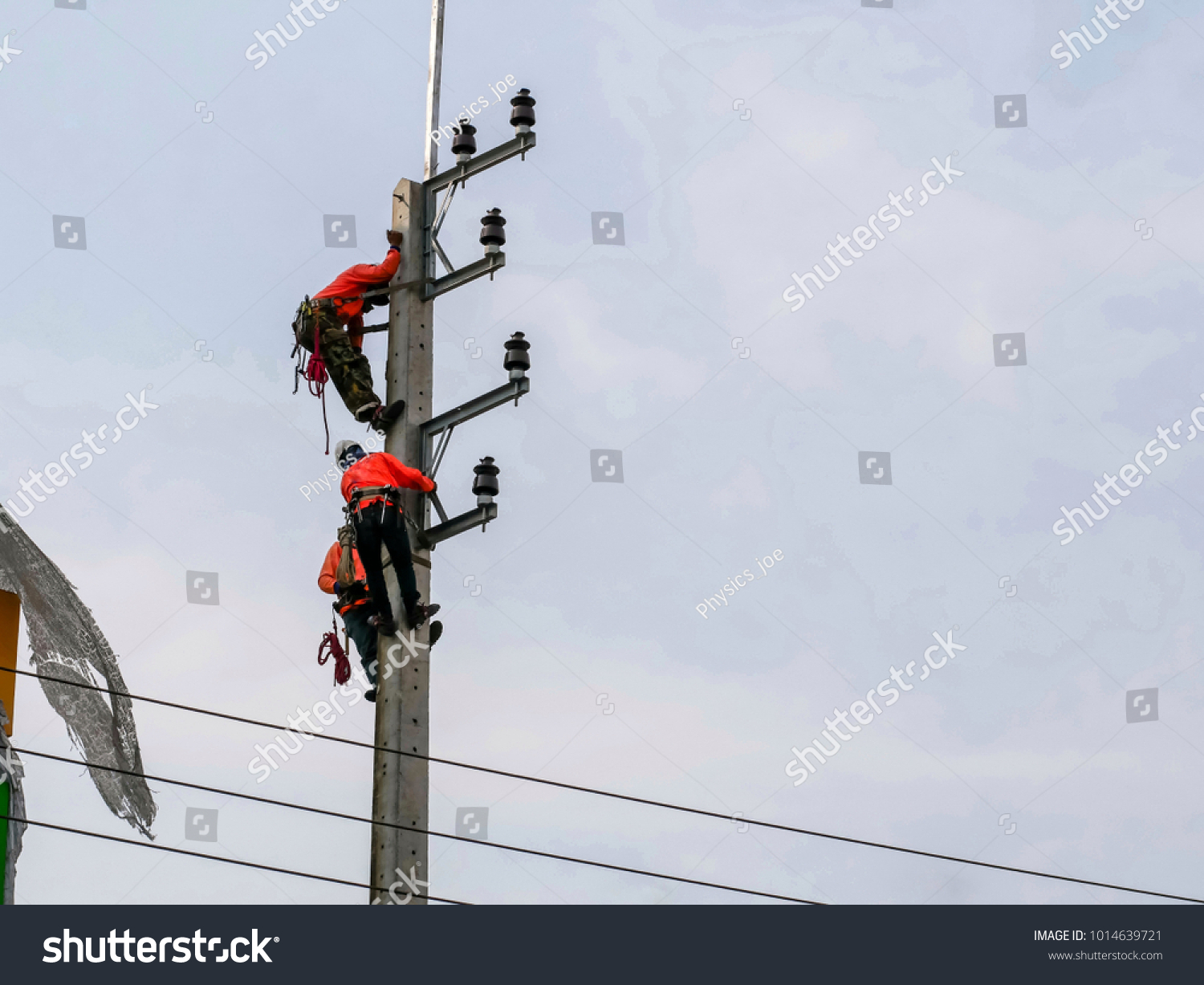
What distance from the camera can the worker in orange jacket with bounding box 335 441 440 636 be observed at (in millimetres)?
12836

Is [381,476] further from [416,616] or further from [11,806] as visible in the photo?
[11,806]

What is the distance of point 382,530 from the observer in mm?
12852

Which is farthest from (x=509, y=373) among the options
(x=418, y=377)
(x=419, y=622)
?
(x=419, y=622)

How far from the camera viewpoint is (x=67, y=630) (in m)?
15.1

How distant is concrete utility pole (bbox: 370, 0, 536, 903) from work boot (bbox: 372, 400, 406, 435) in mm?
43

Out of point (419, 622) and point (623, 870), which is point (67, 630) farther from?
point (623, 870)

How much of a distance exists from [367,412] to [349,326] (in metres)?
0.91

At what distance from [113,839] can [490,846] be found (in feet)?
7.47

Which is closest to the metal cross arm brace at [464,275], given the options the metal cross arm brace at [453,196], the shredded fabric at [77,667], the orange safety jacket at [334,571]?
the metal cross arm brace at [453,196]

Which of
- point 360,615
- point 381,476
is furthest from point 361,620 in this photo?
point 381,476

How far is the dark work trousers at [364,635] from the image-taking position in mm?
13094

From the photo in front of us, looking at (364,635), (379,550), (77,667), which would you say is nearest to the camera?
(379,550)

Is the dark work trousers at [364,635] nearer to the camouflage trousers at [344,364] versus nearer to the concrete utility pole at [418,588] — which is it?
the concrete utility pole at [418,588]
